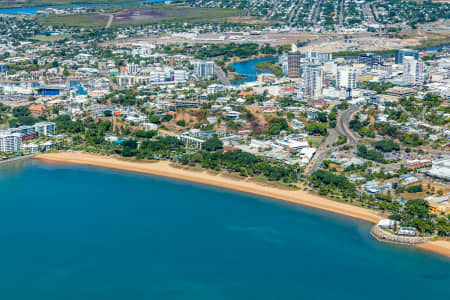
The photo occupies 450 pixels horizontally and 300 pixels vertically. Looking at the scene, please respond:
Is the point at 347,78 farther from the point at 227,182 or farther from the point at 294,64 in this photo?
the point at 227,182

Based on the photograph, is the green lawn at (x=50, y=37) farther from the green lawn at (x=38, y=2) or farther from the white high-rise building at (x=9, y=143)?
the white high-rise building at (x=9, y=143)

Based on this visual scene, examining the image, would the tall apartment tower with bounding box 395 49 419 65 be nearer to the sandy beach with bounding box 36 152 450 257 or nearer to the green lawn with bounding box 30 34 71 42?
the sandy beach with bounding box 36 152 450 257

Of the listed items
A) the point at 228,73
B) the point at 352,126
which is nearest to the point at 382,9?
the point at 228,73

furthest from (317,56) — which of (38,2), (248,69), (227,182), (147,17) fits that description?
(38,2)

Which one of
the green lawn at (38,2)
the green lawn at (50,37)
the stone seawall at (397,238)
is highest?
the green lawn at (38,2)

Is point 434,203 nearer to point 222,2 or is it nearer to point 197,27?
point 197,27

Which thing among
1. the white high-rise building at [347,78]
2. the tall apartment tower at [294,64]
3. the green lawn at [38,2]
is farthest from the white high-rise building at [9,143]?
the green lawn at [38,2]

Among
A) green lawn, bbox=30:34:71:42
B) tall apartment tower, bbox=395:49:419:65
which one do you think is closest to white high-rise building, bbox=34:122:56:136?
tall apartment tower, bbox=395:49:419:65
